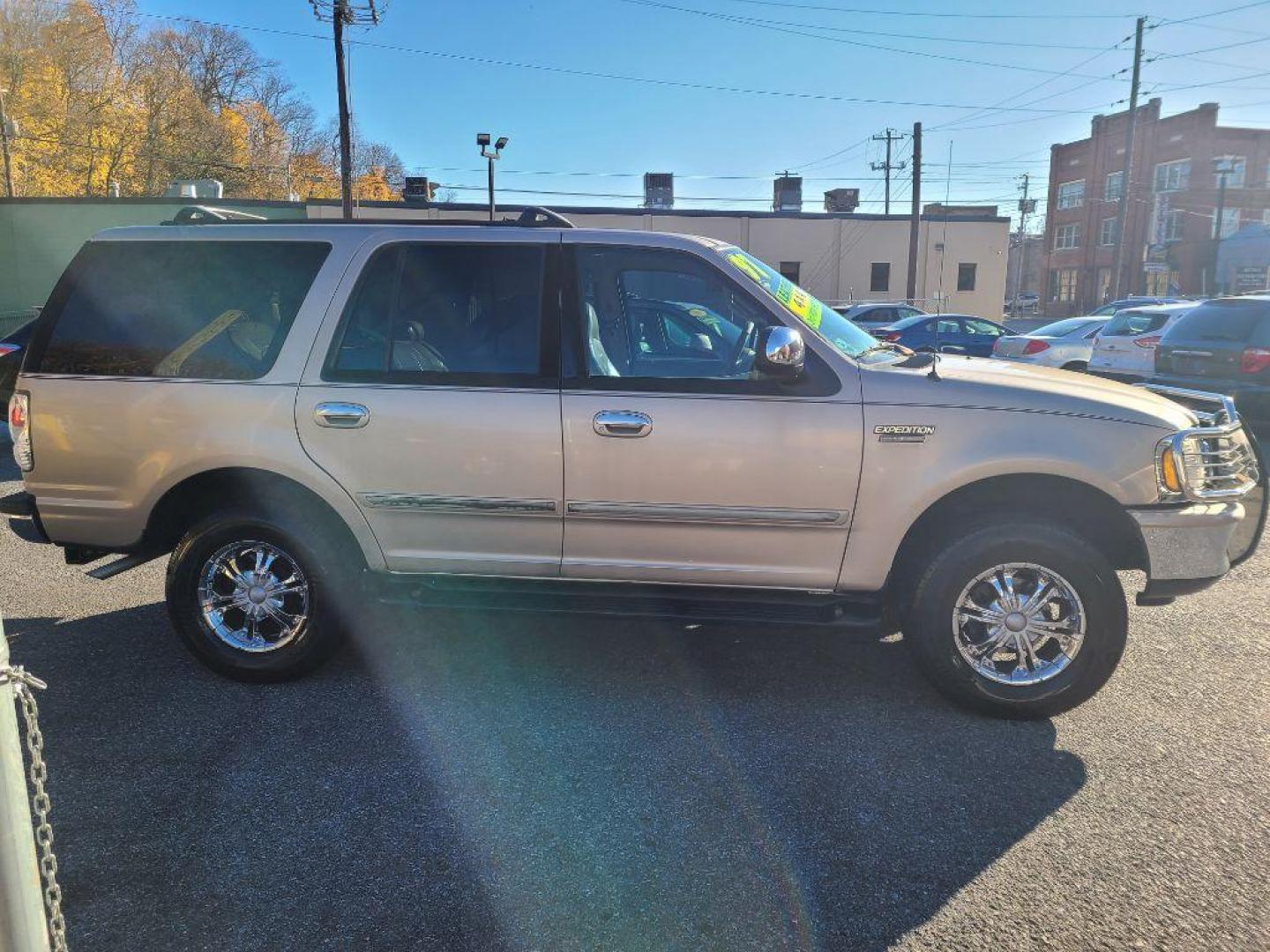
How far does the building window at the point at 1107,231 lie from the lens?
58938 mm

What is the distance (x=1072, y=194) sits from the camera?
6319 centimetres

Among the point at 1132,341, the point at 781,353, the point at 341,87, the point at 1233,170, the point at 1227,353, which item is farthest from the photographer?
the point at 1233,170

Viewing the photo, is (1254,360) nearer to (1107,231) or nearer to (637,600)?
(637,600)

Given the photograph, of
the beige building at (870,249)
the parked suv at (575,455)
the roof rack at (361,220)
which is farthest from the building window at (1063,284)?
the roof rack at (361,220)

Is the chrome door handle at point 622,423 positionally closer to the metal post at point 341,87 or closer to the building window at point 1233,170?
the metal post at point 341,87

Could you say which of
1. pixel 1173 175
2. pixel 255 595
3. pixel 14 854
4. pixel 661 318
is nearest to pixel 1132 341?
pixel 661 318

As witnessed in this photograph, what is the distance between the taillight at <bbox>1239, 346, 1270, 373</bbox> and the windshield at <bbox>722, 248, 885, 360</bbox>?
23.5ft

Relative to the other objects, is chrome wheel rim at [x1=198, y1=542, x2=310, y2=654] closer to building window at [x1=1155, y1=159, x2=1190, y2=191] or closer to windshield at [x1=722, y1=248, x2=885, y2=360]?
windshield at [x1=722, y1=248, x2=885, y2=360]

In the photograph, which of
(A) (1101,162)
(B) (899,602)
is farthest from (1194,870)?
(A) (1101,162)

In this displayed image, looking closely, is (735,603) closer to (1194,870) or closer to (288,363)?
(1194,870)

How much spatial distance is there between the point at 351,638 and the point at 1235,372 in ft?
31.3

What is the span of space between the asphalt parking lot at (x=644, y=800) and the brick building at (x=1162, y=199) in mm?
58886

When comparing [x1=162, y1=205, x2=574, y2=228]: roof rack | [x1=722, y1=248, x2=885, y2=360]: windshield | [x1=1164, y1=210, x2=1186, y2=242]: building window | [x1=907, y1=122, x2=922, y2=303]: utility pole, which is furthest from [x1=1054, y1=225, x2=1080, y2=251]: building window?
[x1=162, y1=205, x2=574, y2=228]: roof rack

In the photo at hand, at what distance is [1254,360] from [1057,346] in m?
6.09
